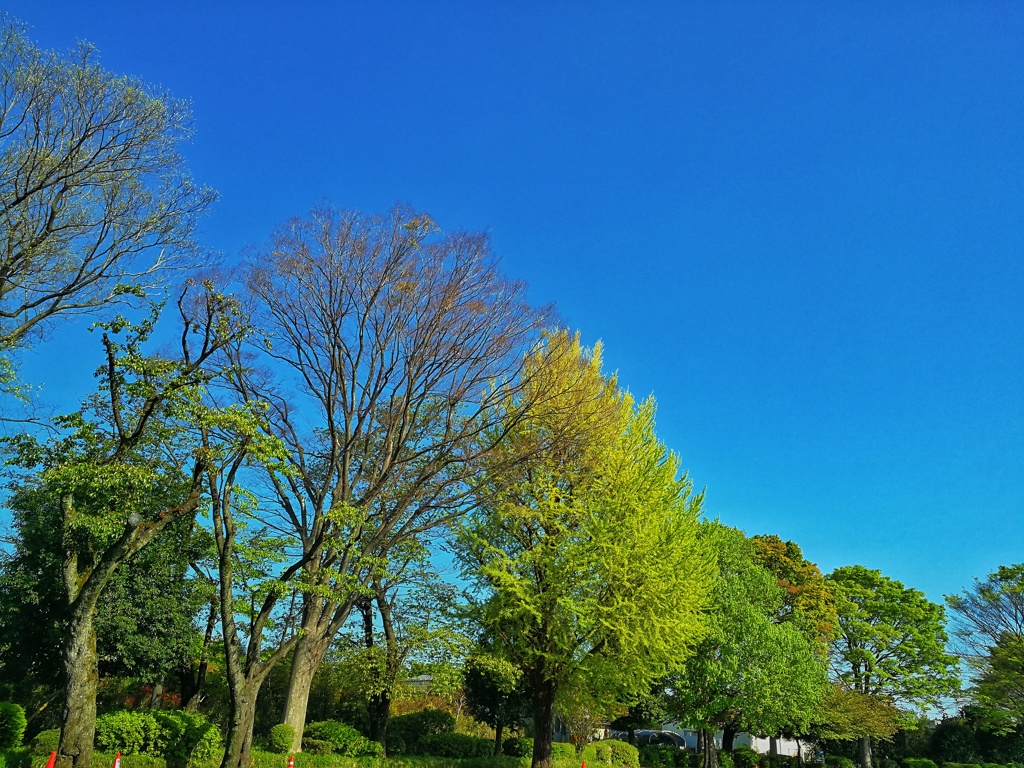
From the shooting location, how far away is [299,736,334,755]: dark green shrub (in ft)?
56.6

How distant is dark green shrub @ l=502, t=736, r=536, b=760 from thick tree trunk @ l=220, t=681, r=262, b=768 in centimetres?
1285

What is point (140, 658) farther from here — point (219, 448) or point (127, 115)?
point (127, 115)

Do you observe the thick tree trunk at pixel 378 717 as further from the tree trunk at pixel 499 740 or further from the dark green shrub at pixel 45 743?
the dark green shrub at pixel 45 743

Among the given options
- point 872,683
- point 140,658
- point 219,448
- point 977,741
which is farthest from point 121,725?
point 977,741

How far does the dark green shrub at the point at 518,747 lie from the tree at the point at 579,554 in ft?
16.2

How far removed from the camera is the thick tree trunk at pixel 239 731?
12820 millimetres

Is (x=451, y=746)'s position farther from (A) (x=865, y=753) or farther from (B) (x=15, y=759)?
(A) (x=865, y=753)

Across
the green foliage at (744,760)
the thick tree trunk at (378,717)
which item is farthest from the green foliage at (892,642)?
the thick tree trunk at (378,717)

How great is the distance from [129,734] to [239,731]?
3.05 m


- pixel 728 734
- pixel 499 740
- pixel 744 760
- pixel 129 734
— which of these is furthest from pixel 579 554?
pixel 744 760

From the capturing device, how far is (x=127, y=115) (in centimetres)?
1273

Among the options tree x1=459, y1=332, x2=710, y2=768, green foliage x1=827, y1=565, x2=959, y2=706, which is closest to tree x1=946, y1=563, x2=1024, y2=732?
green foliage x1=827, y1=565, x2=959, y2=706

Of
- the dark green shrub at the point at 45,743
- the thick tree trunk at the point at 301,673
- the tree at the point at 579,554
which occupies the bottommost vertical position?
the dark green shrub at the point at 45,743

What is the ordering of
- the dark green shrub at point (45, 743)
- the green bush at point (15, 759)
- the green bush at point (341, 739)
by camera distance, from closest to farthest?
the green bush at point (15, 759) → the dark green shrub at point (45, 743) → the green bush at point (341, 739)
